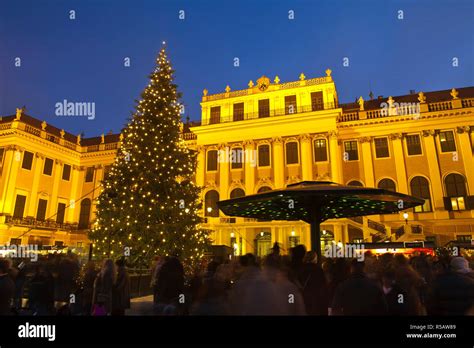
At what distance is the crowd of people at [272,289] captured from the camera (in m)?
3.95

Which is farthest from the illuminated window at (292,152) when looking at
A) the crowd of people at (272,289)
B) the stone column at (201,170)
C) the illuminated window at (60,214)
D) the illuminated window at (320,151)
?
the illuminated window at (60,214)

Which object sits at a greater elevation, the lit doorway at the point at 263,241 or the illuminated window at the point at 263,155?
the illuminated window at the point at 263,155

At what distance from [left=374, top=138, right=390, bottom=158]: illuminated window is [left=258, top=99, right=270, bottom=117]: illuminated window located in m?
10.8

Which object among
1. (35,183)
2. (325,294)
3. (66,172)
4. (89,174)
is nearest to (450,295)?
(325,294)

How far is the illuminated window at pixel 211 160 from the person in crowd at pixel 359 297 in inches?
1114

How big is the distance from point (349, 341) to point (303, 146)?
26826 mm

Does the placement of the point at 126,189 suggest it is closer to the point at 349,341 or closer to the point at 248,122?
the point at 349,341

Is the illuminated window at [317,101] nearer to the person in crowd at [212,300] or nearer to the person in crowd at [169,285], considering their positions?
the person in crowd at [169,285]

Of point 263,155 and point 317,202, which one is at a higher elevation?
point 263,155

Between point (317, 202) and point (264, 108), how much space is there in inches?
964

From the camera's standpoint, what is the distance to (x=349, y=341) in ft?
12.3

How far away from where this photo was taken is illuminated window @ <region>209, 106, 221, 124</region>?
33531mm

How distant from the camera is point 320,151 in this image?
2953 cm

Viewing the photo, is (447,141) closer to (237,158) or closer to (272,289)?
(237,158)
